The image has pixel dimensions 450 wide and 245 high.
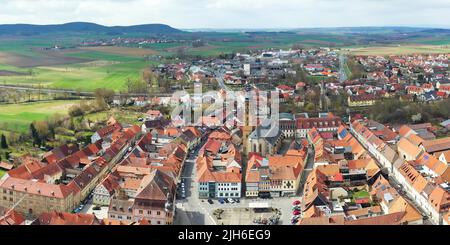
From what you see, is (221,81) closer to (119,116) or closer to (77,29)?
(119,116)

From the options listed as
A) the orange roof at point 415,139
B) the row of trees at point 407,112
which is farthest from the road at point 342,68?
the orange roof at point 415,139

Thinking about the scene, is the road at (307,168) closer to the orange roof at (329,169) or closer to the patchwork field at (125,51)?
the orange roof at (329,169)

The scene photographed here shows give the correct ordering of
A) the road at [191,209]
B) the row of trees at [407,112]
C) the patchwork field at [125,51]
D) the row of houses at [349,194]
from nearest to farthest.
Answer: the row of houses at [349,194]
the road at [191,209]
the row of trees at [407,112]
the patchwork field at [125,51]

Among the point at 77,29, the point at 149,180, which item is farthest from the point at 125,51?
the point at 149,180

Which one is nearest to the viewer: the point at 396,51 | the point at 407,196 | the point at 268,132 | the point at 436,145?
the point at 407,196

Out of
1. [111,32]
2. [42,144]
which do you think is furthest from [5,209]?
[111,32]

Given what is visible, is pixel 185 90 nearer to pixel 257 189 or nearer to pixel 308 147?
pixel 308 147
